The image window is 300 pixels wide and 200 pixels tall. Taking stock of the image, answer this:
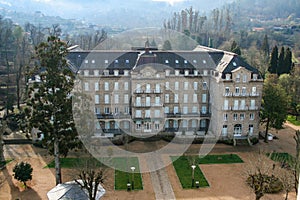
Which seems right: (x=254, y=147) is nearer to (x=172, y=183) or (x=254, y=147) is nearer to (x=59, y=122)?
(x=172, y=183)

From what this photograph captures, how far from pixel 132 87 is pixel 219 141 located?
1393cm

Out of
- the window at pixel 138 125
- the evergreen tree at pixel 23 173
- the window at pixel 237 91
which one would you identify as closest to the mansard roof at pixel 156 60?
the window at pixel 237 91

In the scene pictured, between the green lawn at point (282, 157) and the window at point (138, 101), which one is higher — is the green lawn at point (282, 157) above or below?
below

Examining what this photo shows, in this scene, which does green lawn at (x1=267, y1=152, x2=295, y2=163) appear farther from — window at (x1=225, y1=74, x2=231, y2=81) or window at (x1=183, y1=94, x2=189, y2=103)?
window at (x1=183, y1=94, x2=189, y2=103)

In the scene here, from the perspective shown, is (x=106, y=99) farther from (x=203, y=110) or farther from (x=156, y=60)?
(x=203, y=110)

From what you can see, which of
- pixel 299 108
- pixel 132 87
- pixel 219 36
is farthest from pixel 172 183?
pixel 219 36

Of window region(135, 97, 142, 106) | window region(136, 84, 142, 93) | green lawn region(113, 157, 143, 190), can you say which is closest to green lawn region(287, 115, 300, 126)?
window region(135, 97, 142, 106)

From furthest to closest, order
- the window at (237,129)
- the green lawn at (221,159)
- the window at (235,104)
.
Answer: the window at (237,129) < the window at (235,104) < the green lawn at (221,159)

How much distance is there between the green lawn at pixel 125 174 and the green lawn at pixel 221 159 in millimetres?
7724

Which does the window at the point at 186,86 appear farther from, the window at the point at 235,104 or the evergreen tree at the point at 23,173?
the evergreen tree at the point at 23,173

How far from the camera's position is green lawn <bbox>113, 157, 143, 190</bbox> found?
31797 millimetres

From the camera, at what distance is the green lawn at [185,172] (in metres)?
32.4

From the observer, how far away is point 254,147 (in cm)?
4294

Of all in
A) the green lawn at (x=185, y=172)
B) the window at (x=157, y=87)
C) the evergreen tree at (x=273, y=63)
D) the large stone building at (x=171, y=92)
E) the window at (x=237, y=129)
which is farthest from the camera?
the evergreen tree at (x=273, y=63)
